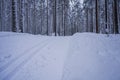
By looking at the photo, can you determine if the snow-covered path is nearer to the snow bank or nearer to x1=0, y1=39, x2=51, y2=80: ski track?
x1=0, y1=39, x2=51, y2=80: ski track

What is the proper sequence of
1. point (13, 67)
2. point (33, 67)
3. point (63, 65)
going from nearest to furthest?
point (13, 67)
point (33, 67)
point (63, 65)

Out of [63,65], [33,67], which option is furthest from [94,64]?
[33,67]

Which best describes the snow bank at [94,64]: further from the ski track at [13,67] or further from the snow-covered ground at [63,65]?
the ski track at [13,67]

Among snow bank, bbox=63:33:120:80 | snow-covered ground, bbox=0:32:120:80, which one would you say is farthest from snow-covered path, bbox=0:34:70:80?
snow bank, bbox=63:33:120:80

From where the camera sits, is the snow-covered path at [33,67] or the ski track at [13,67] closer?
the ski track at [13,67]

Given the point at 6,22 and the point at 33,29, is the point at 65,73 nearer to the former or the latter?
the point at 33,29

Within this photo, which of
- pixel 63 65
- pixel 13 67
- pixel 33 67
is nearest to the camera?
pixel 13 67

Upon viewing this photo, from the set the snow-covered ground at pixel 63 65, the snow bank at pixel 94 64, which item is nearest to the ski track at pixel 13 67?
the snow-covered ground at pixel 63 65

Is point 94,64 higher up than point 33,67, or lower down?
higher up

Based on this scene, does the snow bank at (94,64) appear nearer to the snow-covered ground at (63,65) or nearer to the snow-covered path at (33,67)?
the snow-covered ground at (63,65)

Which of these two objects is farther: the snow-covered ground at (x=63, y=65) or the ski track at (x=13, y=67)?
the snow-covered ground at (x=63, y=65)

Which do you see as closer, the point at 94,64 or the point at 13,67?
the point at 13,67

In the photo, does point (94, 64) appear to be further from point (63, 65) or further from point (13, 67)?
point (13, 67)

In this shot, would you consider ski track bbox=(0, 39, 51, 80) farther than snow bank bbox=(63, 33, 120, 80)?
No
